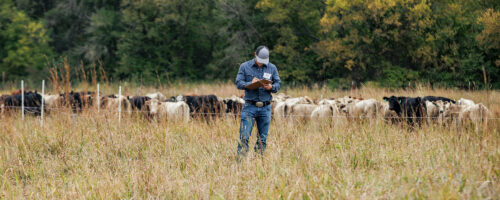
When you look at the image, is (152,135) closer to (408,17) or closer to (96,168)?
(96,168)

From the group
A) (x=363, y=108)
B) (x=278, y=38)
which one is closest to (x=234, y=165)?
(x=363, y=108)

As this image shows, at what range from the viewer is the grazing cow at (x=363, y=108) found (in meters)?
11.3

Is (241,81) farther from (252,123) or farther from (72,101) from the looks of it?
(72,101)

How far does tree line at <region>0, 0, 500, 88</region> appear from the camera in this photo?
87.0 feet

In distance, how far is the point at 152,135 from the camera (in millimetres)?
7102

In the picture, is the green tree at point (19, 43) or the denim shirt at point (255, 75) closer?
the denim shirt at point (255, 75)

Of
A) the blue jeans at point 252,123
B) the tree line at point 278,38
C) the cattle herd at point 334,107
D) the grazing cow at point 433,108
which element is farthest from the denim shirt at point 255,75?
the tree line at point 278,38

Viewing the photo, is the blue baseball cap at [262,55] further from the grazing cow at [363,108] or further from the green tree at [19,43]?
the green tree at [19,43]

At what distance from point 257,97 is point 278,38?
28.6 meters

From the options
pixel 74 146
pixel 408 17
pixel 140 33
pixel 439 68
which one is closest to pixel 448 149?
pixel 74 146

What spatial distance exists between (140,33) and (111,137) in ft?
108

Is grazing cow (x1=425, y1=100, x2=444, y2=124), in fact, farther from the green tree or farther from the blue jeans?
the green tree

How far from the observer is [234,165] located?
5.55 m

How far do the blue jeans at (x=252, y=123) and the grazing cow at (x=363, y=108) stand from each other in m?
5.53
